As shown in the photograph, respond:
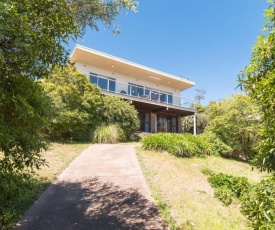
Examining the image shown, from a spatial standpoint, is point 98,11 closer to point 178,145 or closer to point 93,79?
point 178,145

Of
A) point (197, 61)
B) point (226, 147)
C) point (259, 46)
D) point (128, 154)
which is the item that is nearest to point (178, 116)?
point (197, 61)

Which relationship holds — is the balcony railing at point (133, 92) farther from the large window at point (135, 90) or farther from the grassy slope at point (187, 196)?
the grassy slope at point (187, 196)

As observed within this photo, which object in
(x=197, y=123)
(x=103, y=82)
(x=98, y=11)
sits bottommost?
(x=197, y=123)

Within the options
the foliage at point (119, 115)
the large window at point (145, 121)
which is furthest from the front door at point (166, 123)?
the foliage at point (119, 115)

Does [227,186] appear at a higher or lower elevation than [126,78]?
lower

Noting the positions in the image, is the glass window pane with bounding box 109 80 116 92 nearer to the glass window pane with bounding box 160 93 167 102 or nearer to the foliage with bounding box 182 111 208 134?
the glass window pane with bounding box 160 93 167 102

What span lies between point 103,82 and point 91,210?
52.0 feet

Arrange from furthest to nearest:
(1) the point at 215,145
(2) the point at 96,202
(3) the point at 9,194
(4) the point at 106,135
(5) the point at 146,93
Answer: (5) the point at 146,93
(4) the point at 106,135
(1) the point at 215,145
(2) the point at 96,202
(3) the point at 9,194

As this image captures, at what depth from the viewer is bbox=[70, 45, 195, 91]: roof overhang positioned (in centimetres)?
1840

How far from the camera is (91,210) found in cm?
495

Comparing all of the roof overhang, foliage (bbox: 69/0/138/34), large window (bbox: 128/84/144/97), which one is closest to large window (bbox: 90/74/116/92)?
the roof overhang

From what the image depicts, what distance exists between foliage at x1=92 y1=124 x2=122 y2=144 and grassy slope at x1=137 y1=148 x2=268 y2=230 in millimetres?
5354

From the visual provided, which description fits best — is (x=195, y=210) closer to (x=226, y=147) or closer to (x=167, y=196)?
(x=167, y=196)

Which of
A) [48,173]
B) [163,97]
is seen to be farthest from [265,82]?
[163,97]
